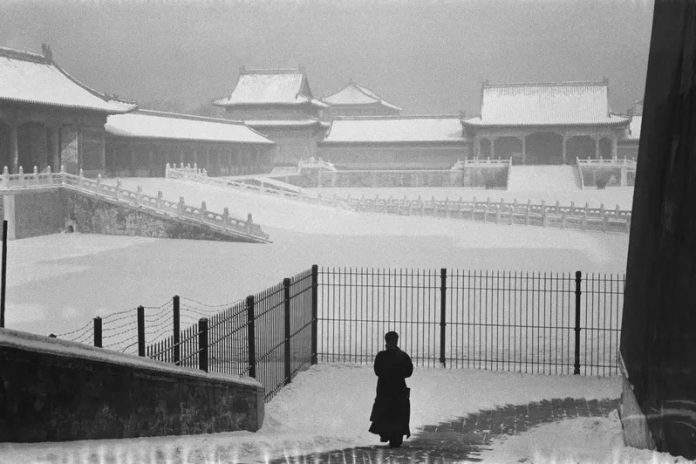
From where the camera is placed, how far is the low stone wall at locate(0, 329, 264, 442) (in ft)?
12.1

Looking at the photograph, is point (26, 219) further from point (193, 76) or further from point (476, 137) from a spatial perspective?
point (476, 137)

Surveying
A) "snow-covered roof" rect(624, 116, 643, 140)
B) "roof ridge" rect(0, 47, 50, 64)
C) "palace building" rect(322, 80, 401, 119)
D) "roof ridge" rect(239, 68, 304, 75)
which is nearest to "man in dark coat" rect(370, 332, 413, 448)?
"roof ridge" rect(0, 47, 50, 64)

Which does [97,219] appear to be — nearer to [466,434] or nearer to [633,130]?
[466,434]

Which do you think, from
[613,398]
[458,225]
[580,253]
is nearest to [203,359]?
[613,398]

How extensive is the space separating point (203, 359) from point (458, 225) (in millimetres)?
17483

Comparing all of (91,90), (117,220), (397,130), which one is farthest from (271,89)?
(117,220)

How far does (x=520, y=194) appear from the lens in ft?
95.2

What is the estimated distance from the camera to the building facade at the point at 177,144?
26.2 m

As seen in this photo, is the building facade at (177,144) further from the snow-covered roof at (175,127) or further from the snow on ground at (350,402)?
the snow on ground at (350,402)

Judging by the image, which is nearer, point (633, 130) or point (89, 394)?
point (89, 394)

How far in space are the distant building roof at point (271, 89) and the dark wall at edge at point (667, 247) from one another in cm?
3476

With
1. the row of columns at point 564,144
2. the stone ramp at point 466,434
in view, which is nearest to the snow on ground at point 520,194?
the row of columns at point 564,144

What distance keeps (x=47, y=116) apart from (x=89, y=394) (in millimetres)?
19838

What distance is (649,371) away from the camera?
16.5 ft
